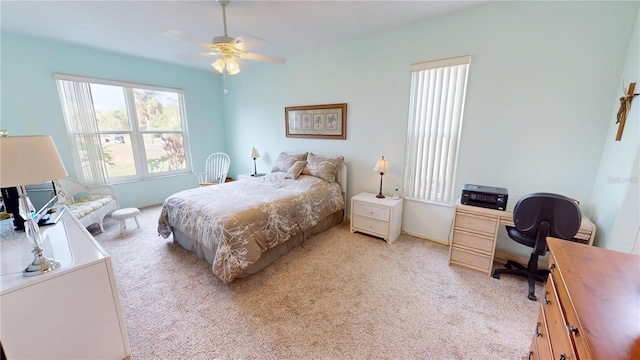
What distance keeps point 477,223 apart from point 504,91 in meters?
1.33

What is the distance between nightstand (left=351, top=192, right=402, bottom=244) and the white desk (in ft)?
2.27

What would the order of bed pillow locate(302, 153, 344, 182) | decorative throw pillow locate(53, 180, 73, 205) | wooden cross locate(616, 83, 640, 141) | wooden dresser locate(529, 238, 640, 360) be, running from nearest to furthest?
1. wooden dresser locate(529, 238, 640, 360)
2. wooden cross locate(616, 83, 640, 141)
3. decorative throw pillow locate(53, 180, 73, 205)
4. bed pillow locate(302, 153, 344, 182)

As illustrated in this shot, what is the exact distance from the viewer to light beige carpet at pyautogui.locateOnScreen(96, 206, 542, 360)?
152 centimetres

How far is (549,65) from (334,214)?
8.97 ft

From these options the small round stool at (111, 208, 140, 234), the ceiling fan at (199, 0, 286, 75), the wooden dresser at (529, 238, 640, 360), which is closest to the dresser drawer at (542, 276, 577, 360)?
the wooden dresser at (529, 238, 640, 360)

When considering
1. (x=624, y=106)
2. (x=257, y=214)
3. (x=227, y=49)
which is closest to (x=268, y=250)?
(x=257, y=214)

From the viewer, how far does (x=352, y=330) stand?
64.7 inches

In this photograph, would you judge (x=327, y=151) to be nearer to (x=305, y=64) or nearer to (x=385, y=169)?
(x=385, y=169)

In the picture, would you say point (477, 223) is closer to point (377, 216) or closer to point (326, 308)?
point (377, 216)

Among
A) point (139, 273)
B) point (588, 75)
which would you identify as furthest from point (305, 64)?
point (139, 273)

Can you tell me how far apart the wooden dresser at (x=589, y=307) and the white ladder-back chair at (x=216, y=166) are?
4.68 meters

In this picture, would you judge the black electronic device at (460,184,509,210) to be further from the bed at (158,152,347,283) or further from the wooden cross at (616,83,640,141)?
the bed at (158,152,347,283)

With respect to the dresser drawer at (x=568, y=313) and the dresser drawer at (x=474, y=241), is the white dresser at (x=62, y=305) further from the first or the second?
the dresser drawer at (x=474, y=241)

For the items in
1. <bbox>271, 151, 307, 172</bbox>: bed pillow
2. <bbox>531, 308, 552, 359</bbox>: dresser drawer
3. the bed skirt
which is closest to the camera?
<bbox>531, 308, 552, 359</bbox>: dresser drawer
